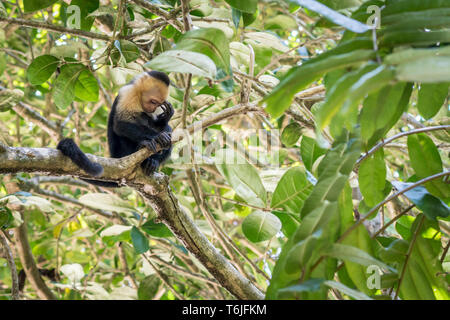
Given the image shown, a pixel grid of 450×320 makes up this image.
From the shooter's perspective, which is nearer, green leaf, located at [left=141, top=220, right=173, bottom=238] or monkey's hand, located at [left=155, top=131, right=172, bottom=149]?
monkey's hand, located at [left=155, top=131, right=172, bottom=149]

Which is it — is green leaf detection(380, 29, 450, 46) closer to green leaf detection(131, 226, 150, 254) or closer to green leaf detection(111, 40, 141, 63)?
green leaf detection(111, 40, 141, 63)

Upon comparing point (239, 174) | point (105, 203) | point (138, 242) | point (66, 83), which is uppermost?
point (66, 83)

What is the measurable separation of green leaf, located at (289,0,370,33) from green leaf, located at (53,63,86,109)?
141 cm

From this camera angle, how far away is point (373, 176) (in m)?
1.29

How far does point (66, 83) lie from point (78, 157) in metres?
0.72

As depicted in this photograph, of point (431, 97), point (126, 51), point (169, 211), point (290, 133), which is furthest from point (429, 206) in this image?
point (126, 51)

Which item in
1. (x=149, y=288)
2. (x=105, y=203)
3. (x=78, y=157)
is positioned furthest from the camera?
(x=149, y=288)

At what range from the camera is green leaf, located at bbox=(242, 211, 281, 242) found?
1740 mm

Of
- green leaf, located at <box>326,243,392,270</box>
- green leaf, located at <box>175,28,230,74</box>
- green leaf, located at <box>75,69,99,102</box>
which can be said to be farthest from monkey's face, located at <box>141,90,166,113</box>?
green leaf, located at <box>326,243,392,270</box>

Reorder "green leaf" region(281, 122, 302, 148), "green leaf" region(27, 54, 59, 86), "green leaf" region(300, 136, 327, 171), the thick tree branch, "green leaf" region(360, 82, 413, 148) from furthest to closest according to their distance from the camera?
"green leaf" region(281, 122, 302, 148) < "green leaf" region(27, 54, 59, 86) < "green leaf" region(300, 136, 327, 171) < the thick tree branch < "green leaf" region(360, 82, 413, 148)

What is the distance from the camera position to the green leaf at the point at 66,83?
1999 mm

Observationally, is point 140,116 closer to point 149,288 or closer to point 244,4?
point 149,288

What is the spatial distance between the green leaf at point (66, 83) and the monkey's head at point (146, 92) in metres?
0.55
